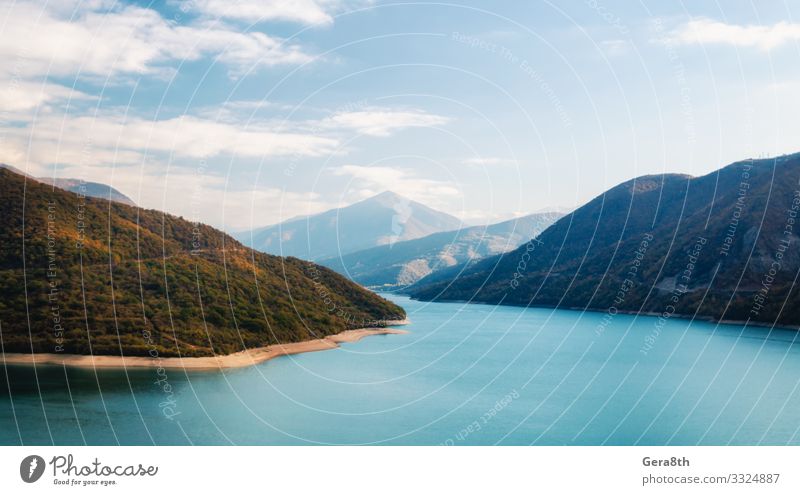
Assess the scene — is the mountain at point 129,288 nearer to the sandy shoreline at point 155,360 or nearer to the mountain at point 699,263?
the sandy shoreline at point 155,360

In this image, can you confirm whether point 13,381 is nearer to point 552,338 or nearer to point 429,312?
point 552,338

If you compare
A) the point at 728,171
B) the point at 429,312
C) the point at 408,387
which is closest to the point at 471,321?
the point at 429,312

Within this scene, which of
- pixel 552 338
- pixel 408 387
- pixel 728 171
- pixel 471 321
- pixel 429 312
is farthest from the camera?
pixel 728 171
